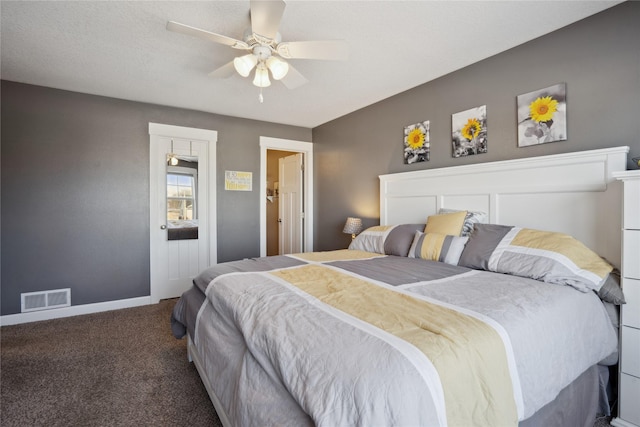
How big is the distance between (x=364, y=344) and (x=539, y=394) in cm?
78

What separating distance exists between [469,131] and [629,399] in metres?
2.07

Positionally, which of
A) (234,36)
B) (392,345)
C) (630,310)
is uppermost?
(234,36)

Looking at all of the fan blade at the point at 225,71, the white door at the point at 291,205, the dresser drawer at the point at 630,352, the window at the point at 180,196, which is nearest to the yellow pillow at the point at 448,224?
the dresser drawer at the point at 630,352

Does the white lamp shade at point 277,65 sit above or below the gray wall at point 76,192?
above

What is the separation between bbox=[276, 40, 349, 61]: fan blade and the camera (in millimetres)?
1794

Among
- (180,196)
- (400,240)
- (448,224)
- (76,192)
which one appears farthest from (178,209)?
(448,224)

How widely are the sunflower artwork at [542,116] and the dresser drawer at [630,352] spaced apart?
1.27 metres

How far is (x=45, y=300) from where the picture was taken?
311 centimetres

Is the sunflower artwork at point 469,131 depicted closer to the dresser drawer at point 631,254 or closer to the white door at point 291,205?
the dresser drawer at point 631,254

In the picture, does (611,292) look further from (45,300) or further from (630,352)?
(45,300)

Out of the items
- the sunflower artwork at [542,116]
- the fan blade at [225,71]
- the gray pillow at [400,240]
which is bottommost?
the gray pillow at [400,240]

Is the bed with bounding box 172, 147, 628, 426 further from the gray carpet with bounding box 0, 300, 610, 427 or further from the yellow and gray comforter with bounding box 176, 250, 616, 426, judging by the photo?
the gray carpet with bounding box 0, 300, 610, 427

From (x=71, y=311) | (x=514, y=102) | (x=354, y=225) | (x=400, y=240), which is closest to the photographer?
(x=514, y=102)

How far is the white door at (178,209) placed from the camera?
12.0 feet
